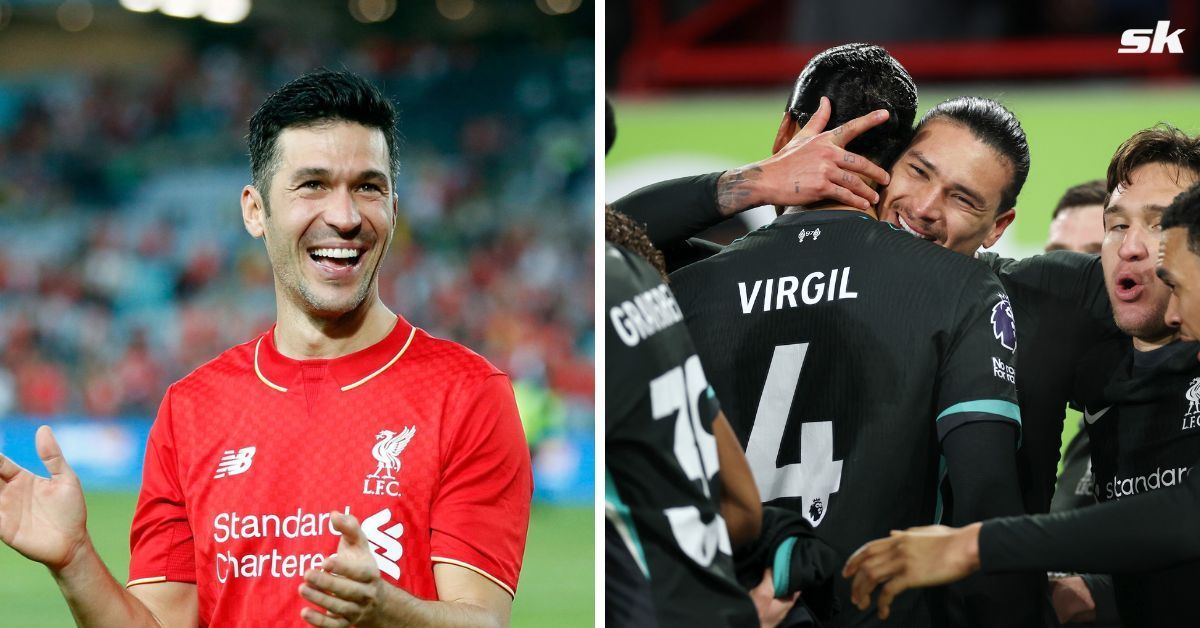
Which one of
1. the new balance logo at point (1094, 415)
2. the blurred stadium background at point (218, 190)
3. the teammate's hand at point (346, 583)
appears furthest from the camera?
the blurred stadium background at point (218, 190)

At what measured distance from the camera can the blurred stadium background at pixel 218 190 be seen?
1524 cm

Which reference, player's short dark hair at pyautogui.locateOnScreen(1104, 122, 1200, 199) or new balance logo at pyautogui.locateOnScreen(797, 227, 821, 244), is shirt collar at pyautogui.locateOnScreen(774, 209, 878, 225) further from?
player's short dark hair at pyautogui.locateOnScreen(1104, 122, 1200, 199)

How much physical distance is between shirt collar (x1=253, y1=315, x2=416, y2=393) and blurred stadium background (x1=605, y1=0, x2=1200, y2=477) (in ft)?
3.53

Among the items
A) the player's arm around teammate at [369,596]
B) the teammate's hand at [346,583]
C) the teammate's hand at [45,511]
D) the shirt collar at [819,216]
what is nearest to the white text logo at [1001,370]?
the shirt collar at [819,216]

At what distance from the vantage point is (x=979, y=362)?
2244 mm

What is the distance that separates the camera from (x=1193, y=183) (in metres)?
2.47

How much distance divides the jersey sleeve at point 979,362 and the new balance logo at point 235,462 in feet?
4.04

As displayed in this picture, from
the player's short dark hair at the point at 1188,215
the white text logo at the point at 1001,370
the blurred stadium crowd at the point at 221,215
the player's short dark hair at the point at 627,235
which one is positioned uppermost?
the blurred stadium crowd at the point at 221,215

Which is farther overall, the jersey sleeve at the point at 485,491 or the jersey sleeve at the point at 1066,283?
the jersey sleeve at the point at 1066,283

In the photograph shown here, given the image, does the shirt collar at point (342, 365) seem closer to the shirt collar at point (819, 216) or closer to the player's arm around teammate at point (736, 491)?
the player's arm around teammate at point (736, 491)

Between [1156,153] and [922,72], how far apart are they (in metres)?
4.71

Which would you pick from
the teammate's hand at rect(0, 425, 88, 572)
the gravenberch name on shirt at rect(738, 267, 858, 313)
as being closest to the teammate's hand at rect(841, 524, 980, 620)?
the gravenberch name on shirt at rect(738, 267, 858, 313)

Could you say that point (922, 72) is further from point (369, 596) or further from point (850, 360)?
point (369, 596)

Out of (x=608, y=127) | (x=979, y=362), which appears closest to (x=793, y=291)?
(x=979, y=362)
